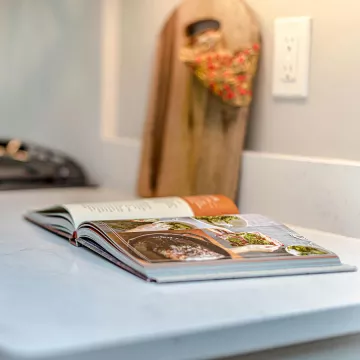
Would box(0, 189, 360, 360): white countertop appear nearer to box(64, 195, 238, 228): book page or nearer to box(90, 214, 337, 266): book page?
box(90, 214, 337, 266): book page

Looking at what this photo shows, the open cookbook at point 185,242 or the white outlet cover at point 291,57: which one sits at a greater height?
the white outlet cover at point 291,57

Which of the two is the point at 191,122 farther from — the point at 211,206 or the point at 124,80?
the point at 124,80

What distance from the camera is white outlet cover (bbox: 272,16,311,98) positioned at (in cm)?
125

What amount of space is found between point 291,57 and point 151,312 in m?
0.70

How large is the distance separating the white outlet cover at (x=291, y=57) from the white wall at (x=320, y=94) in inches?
0.5

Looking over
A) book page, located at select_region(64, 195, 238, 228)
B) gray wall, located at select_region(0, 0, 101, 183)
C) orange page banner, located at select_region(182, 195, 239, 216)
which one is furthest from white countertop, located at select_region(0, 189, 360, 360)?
gray wall, located at select_region(0, 0, 101, 183)

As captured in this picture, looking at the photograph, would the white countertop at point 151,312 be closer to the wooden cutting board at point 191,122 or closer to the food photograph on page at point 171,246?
the food photograph on page at point 171,246

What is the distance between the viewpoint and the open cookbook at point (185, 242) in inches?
32.4

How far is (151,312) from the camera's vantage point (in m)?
0.69

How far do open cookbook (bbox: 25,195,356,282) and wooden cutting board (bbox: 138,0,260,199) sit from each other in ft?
0.78

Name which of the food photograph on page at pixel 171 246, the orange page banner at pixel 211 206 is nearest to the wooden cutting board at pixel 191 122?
the orange page banner at pixel 211 206

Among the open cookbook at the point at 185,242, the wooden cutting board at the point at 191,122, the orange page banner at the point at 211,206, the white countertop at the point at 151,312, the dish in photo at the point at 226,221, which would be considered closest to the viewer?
the white countertop at the point at 151,312

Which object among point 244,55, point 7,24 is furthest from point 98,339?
point 7,24

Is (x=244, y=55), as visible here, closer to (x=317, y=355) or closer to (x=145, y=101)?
(x=145, y=101)
